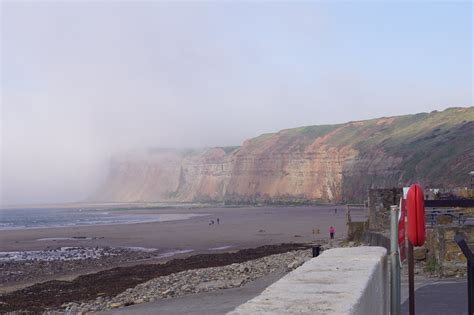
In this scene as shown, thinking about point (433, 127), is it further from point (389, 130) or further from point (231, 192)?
point (231, 192)

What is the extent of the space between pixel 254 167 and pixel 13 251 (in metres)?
118

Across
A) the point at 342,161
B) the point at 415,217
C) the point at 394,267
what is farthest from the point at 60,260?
the point at 342,161

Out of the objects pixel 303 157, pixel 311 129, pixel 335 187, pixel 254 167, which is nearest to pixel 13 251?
Answer: pixel 335 187

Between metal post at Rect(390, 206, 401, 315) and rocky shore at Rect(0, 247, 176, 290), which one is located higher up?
metal post at Rect(390, 206, 401, 315)

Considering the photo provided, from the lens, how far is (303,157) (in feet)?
476

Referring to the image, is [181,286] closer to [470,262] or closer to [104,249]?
[470,262]

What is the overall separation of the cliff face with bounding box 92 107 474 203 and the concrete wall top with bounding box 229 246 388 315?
255ft

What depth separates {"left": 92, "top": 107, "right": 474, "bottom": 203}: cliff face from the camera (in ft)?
334

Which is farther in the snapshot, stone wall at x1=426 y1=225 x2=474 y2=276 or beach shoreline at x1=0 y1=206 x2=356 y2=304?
beach shoreline at x1=0 y1=206 x2=356 y2=304

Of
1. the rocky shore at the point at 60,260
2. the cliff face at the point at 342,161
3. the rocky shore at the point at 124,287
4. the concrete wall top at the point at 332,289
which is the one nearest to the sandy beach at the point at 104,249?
the rocky shore at the point at 60,260

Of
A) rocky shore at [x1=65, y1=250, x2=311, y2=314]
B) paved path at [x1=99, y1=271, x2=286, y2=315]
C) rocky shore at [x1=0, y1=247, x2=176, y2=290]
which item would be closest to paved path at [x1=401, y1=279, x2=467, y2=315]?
paved path at [x1=99, y1=271, x2=286, y2=315]

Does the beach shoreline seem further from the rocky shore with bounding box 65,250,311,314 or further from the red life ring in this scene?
the red life ring

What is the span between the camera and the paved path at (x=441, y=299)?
930cm

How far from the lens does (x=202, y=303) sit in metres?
13.6
